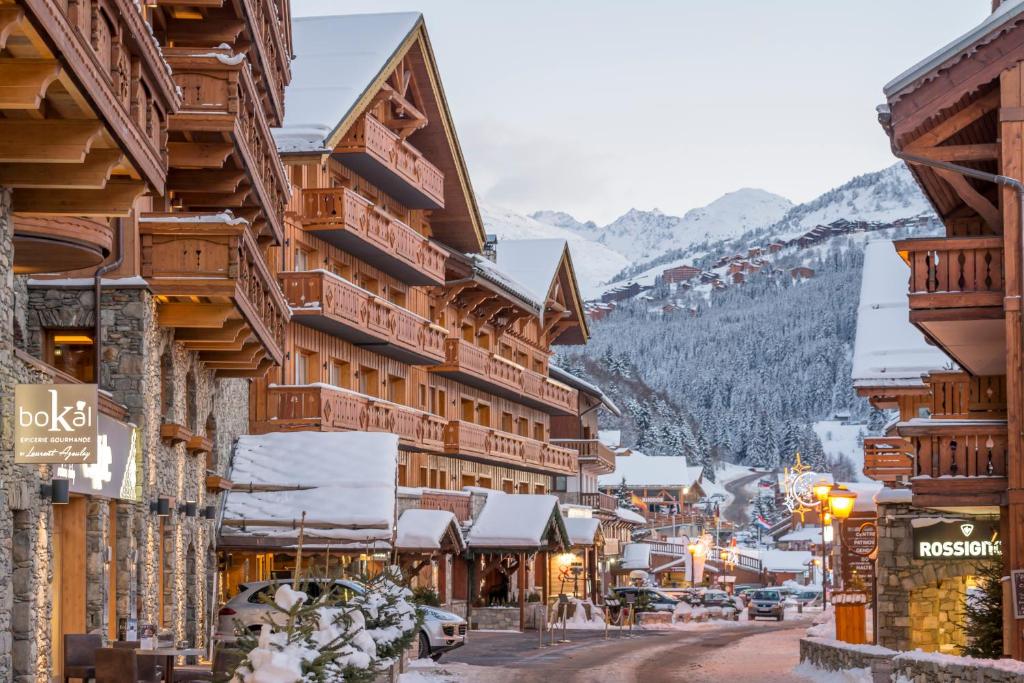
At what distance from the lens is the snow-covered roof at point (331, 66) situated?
37.9 m

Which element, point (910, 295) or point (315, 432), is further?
point (315, 432)

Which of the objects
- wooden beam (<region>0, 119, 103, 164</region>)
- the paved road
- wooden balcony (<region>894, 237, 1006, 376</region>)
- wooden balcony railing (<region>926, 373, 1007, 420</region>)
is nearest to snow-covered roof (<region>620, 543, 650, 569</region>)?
the paved road

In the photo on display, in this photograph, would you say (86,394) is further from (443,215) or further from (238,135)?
(443,215)

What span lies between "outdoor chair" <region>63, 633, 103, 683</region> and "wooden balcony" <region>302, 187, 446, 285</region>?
21.7 metres

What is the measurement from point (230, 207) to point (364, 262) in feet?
48.1

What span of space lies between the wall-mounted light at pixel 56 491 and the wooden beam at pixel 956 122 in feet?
44.3

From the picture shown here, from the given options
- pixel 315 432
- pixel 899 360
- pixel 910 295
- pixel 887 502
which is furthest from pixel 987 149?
pixel 315 432

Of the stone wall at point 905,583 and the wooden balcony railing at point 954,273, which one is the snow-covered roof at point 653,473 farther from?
the wooden balcony railing at point 954,273

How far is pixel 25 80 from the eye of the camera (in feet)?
41.4

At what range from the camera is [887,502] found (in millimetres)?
29297

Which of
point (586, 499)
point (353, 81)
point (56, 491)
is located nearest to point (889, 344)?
point (353, 81)

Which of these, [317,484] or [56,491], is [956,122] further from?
[317,484]

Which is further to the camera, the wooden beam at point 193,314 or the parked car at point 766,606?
the parked car at point 766,606

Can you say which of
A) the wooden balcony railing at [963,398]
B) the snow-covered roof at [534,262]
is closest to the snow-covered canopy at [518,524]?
the snow-covered roof at [534,262]
